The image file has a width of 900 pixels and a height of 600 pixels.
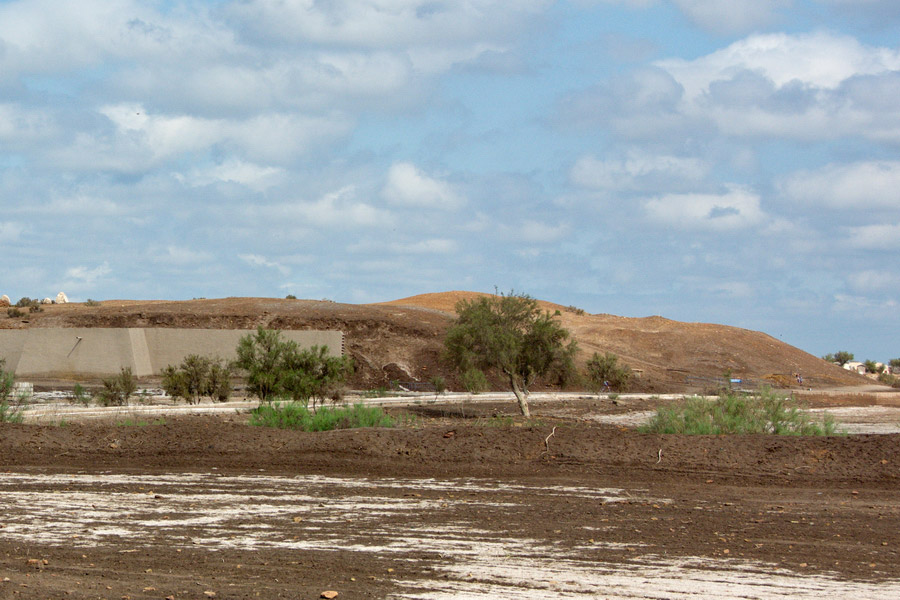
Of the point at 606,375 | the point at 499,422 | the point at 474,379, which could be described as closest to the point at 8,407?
the point at 499,422

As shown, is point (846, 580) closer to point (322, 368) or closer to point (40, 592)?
point (40, 592)

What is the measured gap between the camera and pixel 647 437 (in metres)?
18.2

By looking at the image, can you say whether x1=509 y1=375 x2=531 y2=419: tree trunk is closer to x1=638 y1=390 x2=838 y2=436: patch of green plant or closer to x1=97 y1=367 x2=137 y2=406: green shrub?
x1=638 y1=390 x2=838 y2=436: patch of green plant

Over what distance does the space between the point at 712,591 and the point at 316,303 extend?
6582 cm

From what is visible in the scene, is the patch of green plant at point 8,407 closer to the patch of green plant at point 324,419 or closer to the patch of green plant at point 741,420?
the patch of green plant at point 324,419

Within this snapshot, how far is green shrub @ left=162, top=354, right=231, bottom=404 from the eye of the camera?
3734cm

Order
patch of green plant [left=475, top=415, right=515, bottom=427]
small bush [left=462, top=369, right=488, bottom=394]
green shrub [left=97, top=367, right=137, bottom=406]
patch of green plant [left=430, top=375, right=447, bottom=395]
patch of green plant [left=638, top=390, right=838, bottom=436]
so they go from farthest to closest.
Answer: patch of green plant [left=430, top=375, right=447, bottom=395] → small bush [left=462, top=369, right=488, bottom=394] → green shrub [left=97, top=367, right=137, bottom=406] → patch of green plant [left=475, top=415, right=515, bottom=427] → patch of green plant [left=638, top=390, right=838, bottom=436]

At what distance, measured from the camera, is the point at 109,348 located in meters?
52.7

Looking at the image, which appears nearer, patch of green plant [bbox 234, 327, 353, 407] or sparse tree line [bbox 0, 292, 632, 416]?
patch of green plant [bbox 234, 327, 353, 407]

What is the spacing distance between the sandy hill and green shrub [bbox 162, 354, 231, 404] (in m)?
13.0

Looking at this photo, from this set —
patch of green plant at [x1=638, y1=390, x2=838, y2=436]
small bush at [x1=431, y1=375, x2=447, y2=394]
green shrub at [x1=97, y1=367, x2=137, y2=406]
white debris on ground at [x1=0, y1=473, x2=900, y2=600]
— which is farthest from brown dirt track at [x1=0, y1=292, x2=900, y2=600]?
small bush at [x1=431, y1=375, x2=447, y2=394]

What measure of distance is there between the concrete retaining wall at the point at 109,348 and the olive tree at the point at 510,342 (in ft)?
61.5

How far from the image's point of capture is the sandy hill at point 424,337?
195 ft

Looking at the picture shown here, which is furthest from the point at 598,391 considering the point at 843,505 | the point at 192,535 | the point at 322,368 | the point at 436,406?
the point at 192,535
